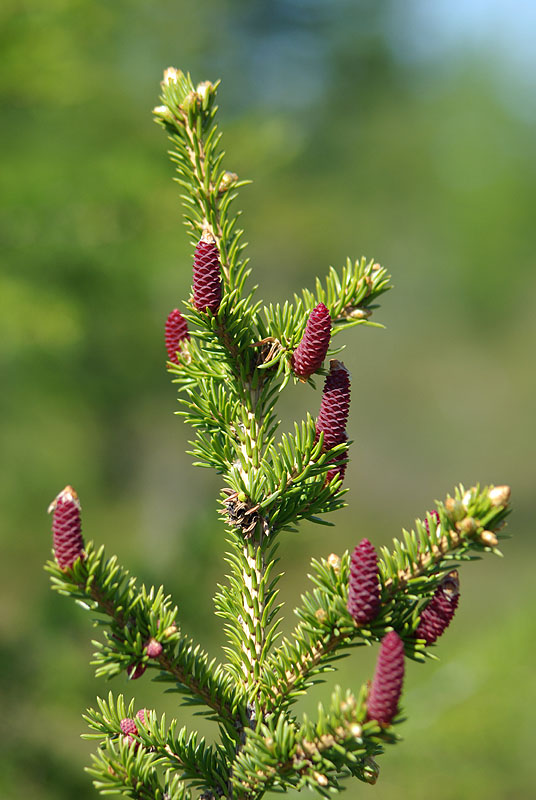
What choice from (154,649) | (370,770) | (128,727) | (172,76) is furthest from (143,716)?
(172,76)

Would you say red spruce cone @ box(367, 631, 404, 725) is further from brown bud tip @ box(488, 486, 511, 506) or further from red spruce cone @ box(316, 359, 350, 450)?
red spruce cone @ box(316, 359, 350, 450)

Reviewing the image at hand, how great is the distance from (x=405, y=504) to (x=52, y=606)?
1565cm

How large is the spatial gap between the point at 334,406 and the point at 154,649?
402 millimetres

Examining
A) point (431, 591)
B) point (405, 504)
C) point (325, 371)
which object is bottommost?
point (431, 591)

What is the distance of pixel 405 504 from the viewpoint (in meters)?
18.9

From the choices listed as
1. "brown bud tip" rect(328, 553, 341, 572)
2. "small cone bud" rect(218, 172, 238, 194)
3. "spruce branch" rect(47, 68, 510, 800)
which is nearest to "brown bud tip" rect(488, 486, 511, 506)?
"spruce branch" rect(47, 68, 510, 800)

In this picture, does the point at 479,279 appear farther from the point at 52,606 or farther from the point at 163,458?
the point at 52,606

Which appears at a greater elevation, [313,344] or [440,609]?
[313,344]

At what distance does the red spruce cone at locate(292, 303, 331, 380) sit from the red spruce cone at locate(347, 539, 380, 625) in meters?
0.27

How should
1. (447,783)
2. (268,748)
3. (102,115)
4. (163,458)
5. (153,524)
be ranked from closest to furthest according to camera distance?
1. (268,748)
2. (447,783)
3. (102,115)
4. (153,524)
5. (163,458)

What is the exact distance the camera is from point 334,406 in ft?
3.33

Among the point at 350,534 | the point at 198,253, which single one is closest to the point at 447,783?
the point at 198,253

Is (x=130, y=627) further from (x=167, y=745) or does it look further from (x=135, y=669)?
(x=167, y=745)

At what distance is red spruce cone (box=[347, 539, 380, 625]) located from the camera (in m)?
0.82
